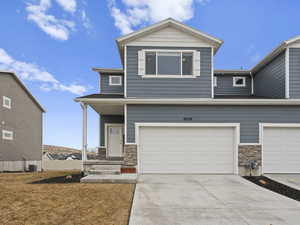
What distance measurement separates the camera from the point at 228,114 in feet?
30.9

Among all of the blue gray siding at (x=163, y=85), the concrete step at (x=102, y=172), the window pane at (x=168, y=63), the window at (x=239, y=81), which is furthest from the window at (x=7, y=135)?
the window at (x=239, y=81)

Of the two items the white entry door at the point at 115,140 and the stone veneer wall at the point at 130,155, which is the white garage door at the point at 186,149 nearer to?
the stone veneer wall at the point at 130,155

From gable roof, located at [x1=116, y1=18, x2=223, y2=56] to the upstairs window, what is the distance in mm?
837

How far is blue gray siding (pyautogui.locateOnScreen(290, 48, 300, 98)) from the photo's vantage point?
992 centimetres

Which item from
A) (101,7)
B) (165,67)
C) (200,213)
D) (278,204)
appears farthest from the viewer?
(101,7)

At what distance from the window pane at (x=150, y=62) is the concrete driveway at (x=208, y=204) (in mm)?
4867

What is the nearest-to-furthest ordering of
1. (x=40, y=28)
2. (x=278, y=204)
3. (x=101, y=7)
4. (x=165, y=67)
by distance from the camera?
(x=278, y=204)
(x=165, y=67)
(x=101, y=7)
(x=40, y=28)

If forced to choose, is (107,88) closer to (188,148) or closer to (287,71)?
(188,148)

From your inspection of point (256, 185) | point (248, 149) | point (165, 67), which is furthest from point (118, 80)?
point (256, 185)

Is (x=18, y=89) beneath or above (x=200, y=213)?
above

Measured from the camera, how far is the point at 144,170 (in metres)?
9.30

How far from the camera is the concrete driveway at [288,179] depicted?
770 cm

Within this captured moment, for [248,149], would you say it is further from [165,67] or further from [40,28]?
[40,28]

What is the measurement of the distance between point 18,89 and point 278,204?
52.9ft
